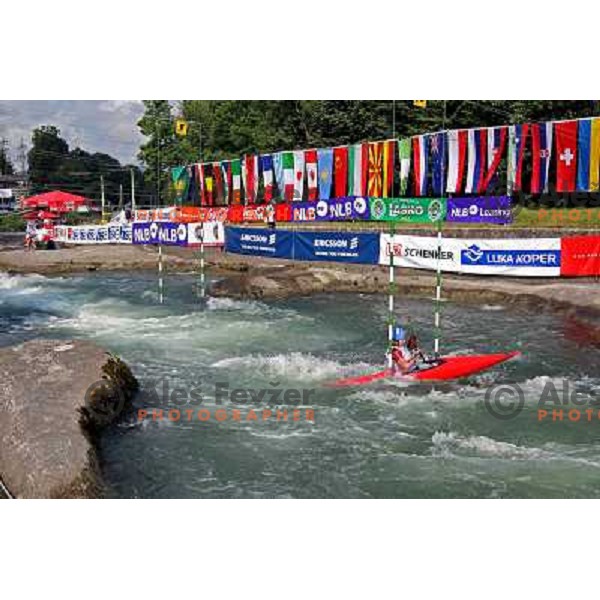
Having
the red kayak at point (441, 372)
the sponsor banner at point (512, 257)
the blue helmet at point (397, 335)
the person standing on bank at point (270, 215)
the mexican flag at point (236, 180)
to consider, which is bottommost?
the red kayak at point (441, 372)

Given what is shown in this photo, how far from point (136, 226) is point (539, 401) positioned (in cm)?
2818

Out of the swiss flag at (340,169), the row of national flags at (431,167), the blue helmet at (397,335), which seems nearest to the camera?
the blue helmet at (397,335)

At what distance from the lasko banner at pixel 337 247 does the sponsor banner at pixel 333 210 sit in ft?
14.6

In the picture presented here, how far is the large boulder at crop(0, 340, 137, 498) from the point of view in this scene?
8.59 m

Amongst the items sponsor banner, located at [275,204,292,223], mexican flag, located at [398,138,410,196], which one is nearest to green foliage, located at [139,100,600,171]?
mexican flag, located at [398,138,410,196]

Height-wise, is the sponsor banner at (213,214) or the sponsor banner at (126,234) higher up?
the sponsor banner at (213,214)

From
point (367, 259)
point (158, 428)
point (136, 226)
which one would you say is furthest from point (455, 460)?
point (136, 226)

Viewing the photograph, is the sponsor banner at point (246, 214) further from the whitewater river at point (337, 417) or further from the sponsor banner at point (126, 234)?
the whitewater river at point (337, 417)

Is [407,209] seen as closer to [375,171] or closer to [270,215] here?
[375,171]

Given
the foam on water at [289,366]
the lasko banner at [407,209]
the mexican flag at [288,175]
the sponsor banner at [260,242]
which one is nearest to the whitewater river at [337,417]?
the foam on water at [289,366]

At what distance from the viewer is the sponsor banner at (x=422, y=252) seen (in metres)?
25.3

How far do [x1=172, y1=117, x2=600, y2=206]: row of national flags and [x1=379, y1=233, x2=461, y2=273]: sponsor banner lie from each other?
4802 millimetres

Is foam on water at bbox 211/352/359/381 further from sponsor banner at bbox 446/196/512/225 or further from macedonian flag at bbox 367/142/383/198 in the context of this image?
macedonian flag at bbox 367/142/383/198

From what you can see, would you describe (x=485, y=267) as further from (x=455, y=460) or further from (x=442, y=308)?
(x=455, y=460)
